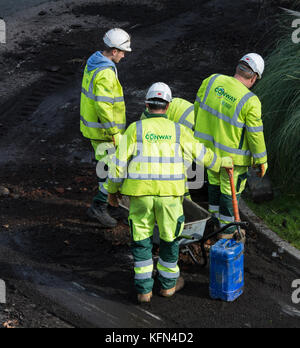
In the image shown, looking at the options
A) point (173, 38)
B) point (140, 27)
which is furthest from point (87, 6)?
point (173, 38)

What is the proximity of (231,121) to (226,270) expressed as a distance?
158 centimetres

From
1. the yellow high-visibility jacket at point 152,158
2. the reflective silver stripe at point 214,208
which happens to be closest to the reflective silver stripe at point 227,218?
the reflective silver stripe at point 214,208

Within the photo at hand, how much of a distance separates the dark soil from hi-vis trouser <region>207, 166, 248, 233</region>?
0.47 meters

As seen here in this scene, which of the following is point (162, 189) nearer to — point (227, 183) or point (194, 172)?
point (227, 183)

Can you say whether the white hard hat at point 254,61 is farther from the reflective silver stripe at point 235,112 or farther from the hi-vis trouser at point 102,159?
the hi-vis trouser at point 102,159

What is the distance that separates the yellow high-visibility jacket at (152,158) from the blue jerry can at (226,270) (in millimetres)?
692

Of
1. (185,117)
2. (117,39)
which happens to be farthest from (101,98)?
(185,117)

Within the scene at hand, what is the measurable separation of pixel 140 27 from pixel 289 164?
672 centimetres

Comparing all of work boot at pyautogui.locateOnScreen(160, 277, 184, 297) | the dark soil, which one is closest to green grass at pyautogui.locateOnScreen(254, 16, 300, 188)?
the dark soil

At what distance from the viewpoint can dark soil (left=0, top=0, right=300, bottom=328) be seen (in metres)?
5.88

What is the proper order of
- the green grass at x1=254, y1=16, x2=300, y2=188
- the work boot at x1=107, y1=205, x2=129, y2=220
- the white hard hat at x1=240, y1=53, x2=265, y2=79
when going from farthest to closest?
the green grass at x1=254, y1=16, x2=300, y2=188 → the work boot at x1=107, y1=205, x2=129, y2=220 → the white hard hat at x1=240, y1=53, x2=265, y2=79

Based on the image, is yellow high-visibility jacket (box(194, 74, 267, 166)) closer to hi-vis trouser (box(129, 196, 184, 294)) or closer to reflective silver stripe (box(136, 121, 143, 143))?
hi-vis trouser (box(129, 196, 184, 294))

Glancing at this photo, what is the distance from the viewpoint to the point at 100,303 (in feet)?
19.1

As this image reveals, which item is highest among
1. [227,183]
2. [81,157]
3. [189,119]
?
[189,119]
